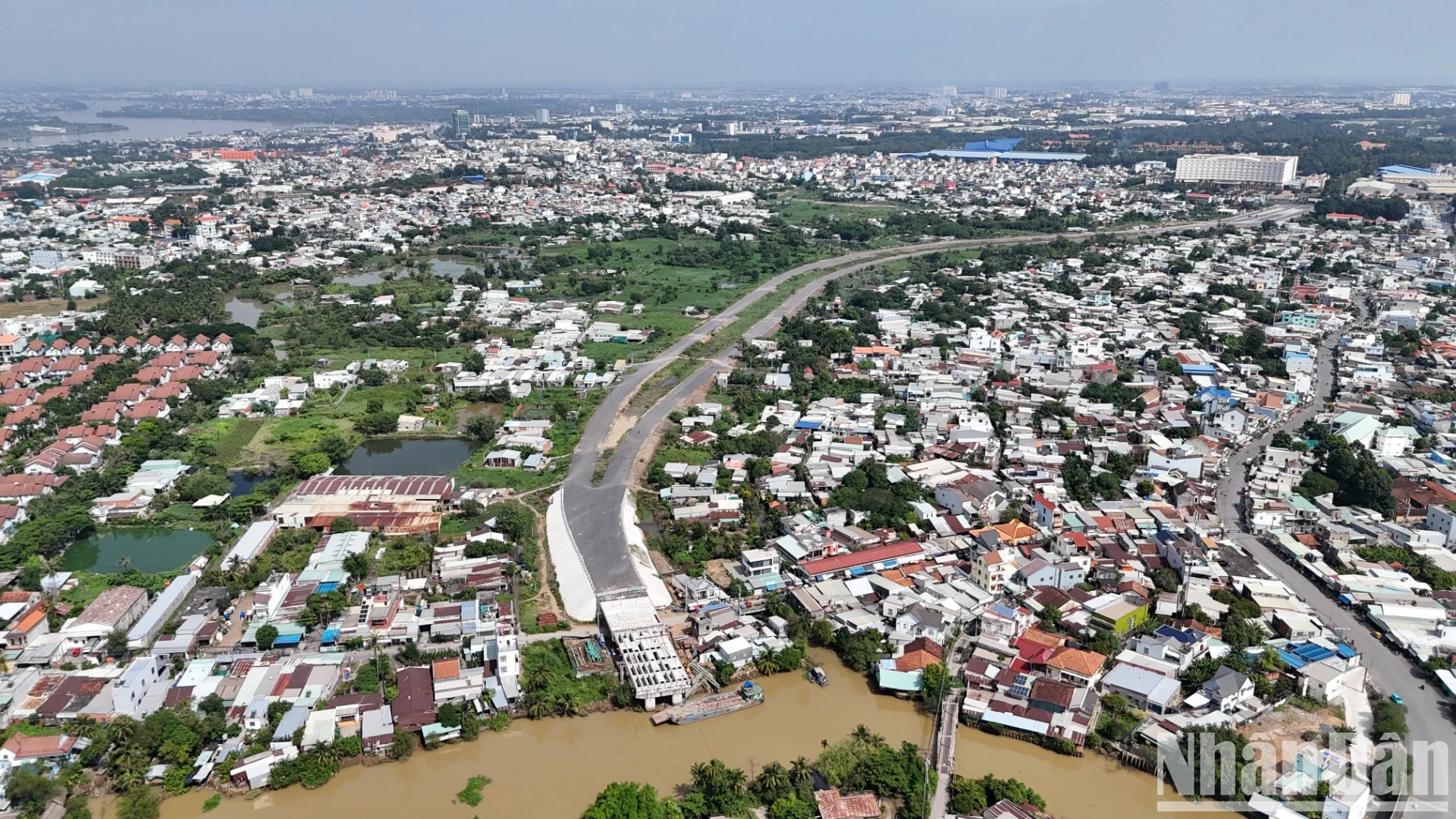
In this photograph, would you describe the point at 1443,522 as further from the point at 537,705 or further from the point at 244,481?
the point at 244,481

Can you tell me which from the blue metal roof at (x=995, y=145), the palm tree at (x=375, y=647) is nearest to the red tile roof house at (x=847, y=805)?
the palm tree at (x=375, y=647)

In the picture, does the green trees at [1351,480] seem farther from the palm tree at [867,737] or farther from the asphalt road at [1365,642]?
the palm tree at [867,737]

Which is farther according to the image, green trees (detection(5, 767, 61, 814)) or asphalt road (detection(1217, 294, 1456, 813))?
asphalt road (detection(1217, 294, 1456, 813))

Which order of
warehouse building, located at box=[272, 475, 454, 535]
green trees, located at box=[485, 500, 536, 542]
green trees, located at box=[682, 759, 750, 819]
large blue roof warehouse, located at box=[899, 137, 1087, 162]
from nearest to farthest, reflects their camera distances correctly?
green trees, located at box=[682, 759, 750, 819] < green trees, located at box=[485, 500, 536, 542] < warehouse building, located at box=[272, 475, 454, 535] < large blue roof warehouse, located at box=[899, 137, 1087, 162]

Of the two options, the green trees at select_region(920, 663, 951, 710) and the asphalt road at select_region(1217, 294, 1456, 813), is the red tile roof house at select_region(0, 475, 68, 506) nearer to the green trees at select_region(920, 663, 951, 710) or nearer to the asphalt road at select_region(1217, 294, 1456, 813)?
the green trees at select_region(920, 663, 951, 710)

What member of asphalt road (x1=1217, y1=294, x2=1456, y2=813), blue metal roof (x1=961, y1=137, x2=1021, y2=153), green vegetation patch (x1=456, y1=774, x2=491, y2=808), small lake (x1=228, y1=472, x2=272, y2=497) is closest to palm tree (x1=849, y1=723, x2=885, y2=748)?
green vegetation patch (x1=456, y1=774, x2=491, y2=808)

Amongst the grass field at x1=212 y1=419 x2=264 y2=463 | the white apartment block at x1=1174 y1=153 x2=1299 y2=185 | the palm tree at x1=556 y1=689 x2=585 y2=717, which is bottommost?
the palm tree at x1=556 y1=689 x2=585 y2=717
